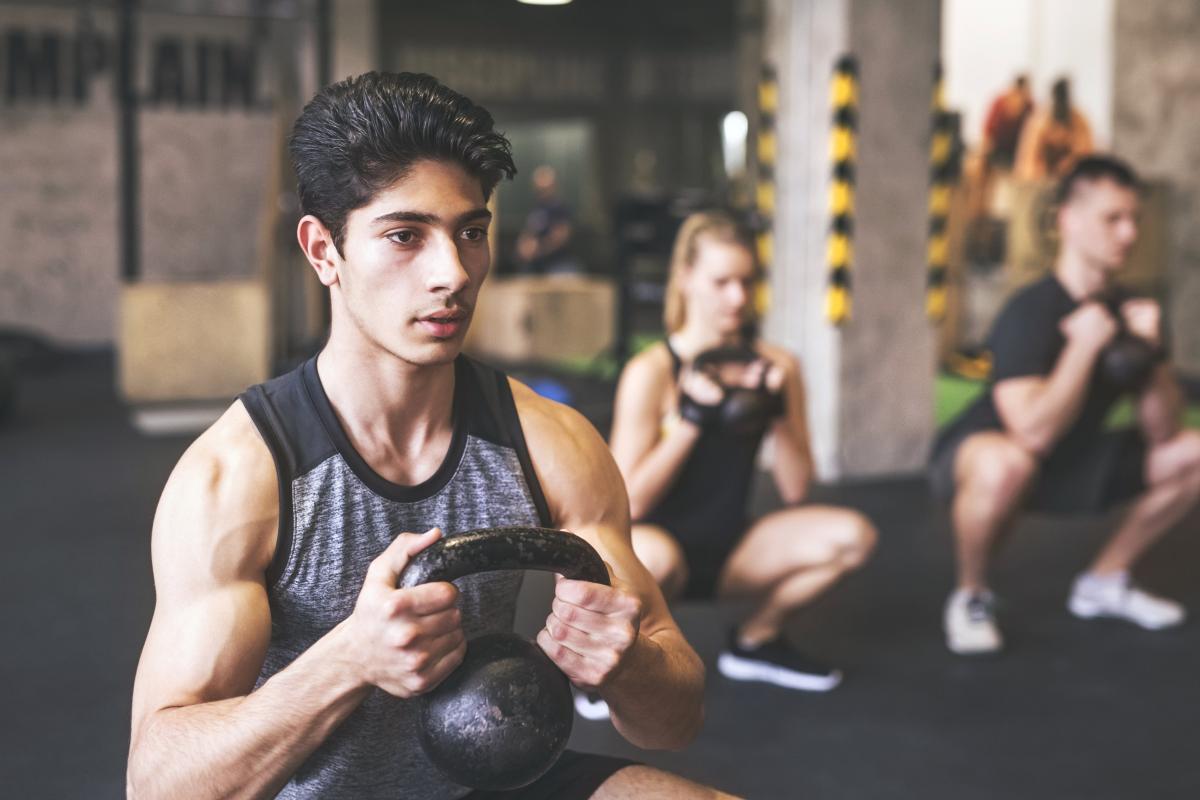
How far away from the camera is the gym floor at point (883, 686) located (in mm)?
2465

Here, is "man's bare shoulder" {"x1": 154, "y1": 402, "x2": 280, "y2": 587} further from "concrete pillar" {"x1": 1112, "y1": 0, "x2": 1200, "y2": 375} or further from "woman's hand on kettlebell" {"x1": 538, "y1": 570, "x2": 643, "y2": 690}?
"concrete pillar" {"x1": 1112, "y1": 0, "x2": 1200, "y2": 375}

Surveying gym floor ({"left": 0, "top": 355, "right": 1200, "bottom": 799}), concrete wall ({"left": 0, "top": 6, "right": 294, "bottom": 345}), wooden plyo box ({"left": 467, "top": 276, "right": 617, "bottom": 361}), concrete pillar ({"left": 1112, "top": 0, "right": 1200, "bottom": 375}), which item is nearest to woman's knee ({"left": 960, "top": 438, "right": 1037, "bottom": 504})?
gym floor ({"left": 0, "top": 355, "right": 1200, "bottom": 799})

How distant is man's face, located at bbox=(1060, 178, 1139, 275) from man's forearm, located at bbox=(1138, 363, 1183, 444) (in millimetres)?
351

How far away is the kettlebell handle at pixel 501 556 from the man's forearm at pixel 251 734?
0.13 m

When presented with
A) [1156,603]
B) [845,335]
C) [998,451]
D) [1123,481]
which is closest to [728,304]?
[998,451]

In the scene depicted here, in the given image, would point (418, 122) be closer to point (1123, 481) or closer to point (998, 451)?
point (998, 451)

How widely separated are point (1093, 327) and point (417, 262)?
231 cm

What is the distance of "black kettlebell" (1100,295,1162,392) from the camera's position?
3152 mm

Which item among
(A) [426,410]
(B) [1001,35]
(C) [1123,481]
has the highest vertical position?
(B) [1001,35]

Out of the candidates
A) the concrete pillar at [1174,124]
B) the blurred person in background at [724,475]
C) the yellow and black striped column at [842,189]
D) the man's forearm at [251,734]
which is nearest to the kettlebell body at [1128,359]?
the blurred person in background at [724,475]

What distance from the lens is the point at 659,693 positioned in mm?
1367

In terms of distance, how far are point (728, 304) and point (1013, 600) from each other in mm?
1467

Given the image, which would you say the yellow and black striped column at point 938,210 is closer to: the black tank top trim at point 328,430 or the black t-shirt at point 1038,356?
the black t-shirt at point 1038,356

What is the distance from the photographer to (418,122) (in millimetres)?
1309
